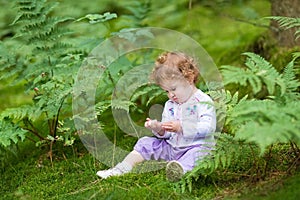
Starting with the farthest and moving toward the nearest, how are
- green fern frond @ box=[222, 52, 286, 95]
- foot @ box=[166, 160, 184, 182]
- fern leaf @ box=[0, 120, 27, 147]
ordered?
fern leaf @ box=[0, 120, 27, 147] < foot @ box=[166, 160, 184, 182] < green fern frond @ box=[222, 52, 286, 95]

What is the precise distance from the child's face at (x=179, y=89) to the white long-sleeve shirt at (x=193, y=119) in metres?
0.03

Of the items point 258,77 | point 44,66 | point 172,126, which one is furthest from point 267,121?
point 44,66

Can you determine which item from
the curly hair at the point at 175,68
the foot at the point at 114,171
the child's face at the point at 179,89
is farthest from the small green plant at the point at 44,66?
the child's face at the point at 179,89

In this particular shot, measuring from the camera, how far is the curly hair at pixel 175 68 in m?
3.60

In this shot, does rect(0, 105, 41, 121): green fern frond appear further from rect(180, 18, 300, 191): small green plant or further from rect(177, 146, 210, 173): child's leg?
rect(180, 18, 300, 191): small green plant

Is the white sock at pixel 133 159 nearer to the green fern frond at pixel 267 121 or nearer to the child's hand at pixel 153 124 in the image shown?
the child's hand at pixel 153 124

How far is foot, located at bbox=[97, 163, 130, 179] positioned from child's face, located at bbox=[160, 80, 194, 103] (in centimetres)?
59

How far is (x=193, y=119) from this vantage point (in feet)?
11.7

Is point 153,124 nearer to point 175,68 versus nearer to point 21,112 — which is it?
point 175,68

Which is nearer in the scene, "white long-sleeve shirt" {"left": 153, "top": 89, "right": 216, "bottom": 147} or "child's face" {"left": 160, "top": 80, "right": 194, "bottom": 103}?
"white long-sleeve shirt" {"left": 153, "top": 89, "right": 216, "bottom": 147}

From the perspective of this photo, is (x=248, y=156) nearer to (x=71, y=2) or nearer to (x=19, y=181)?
(x=19, y=181)

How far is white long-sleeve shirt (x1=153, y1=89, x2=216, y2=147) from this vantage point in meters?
3.49

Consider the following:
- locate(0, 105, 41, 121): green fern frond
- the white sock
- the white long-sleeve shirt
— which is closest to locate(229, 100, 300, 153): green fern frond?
the white long-sleeve shirt

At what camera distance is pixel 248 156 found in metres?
3.54
